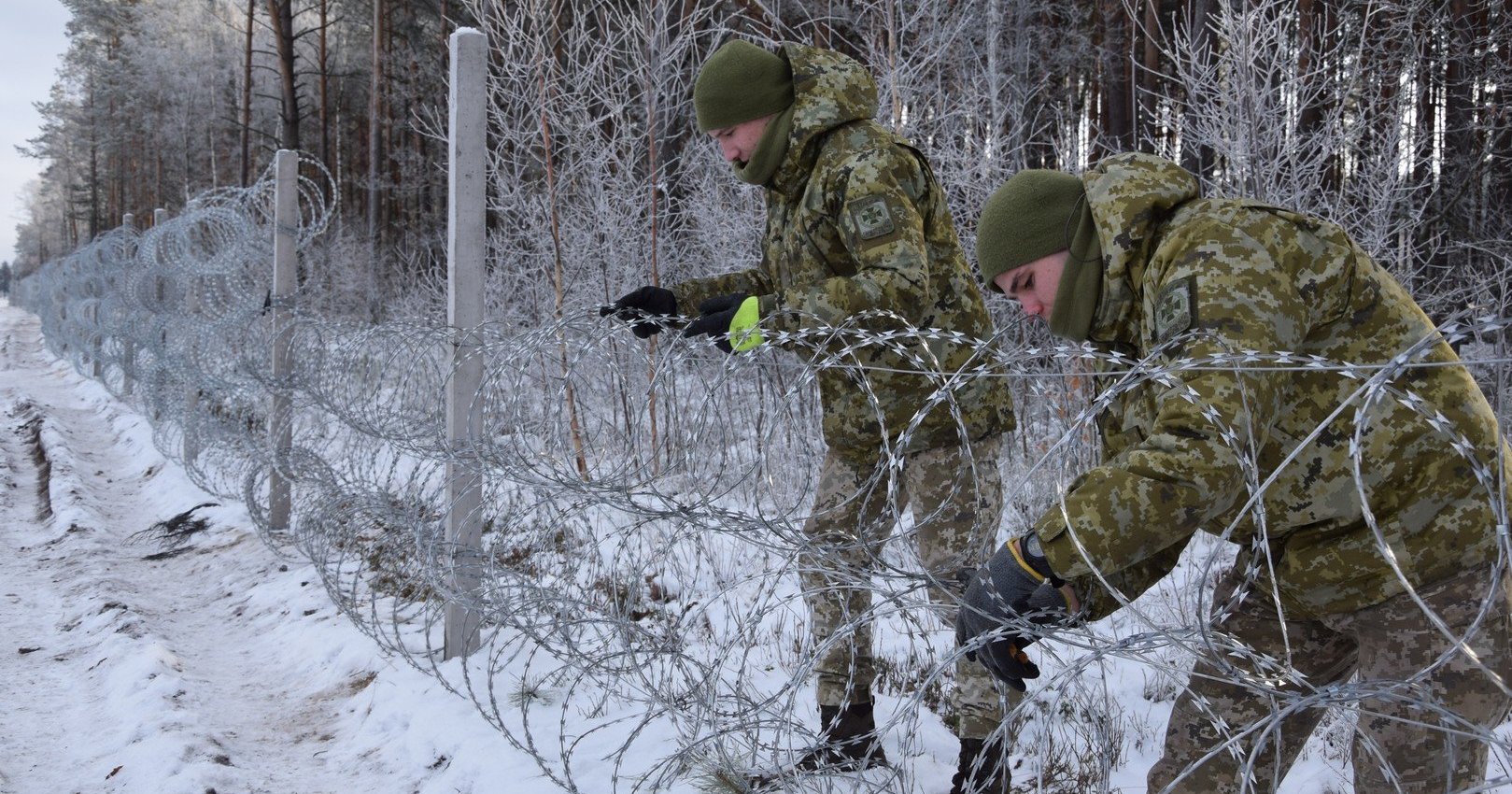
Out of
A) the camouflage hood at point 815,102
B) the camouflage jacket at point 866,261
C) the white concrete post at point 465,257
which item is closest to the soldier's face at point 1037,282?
the camouflage jacket at point 866,261

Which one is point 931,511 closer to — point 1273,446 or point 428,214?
point 1273,446

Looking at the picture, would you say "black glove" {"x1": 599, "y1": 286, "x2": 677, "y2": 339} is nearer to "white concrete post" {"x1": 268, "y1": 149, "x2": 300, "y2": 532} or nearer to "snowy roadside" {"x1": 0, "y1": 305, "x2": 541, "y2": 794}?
"snowy roadside" {"x1": 0, "y1": 305, "x2": 541, "y2": 794}

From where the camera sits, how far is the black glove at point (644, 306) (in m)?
2.83

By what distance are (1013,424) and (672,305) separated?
0.99m

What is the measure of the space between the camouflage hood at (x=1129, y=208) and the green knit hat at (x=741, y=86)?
1.11 metres

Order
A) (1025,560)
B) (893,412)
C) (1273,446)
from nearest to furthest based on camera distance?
1. (1025,560)
2. (1273,446)
3. (893,412)

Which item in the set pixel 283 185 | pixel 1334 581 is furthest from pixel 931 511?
pixel 283 185

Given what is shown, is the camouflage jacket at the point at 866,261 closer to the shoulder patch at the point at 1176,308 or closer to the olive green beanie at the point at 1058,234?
the olive green beanie at the point at 1058,234

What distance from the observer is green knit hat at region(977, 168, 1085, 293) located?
1.80 m

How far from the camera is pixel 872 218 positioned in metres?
2.43

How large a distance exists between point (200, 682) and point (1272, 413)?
4.15m

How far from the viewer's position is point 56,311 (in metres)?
18.9

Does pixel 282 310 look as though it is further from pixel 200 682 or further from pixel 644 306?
pixel 644 306

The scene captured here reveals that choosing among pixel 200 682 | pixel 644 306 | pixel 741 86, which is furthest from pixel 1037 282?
pixel 200 682
